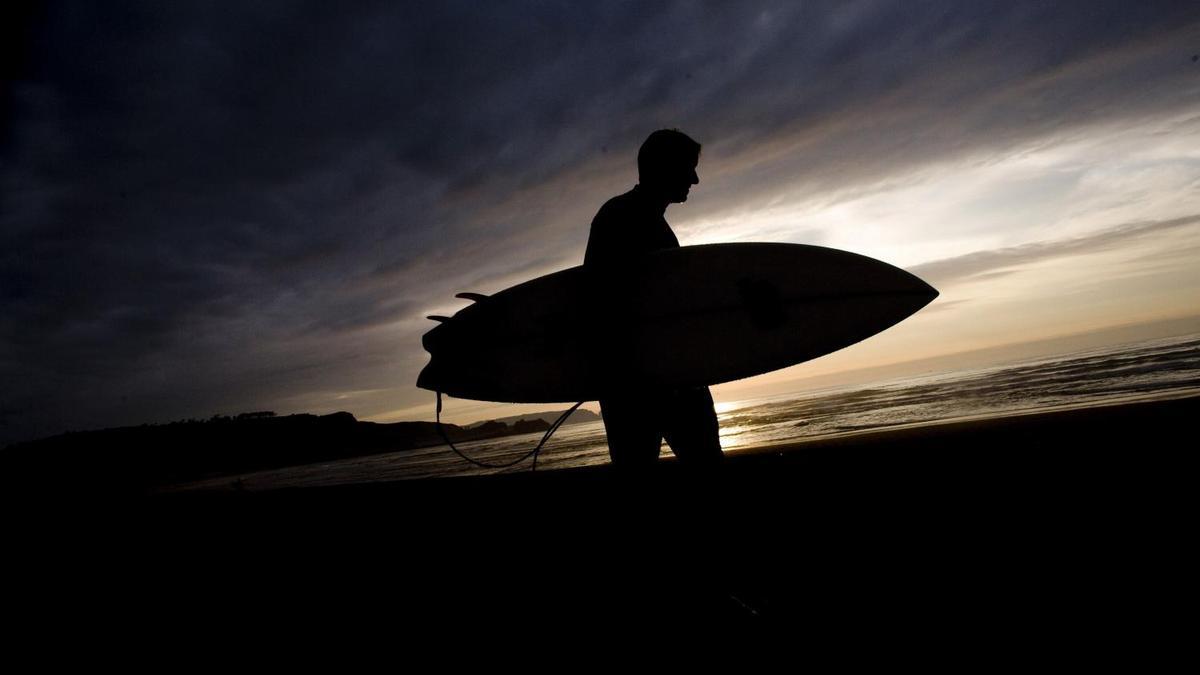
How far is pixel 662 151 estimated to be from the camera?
267cm

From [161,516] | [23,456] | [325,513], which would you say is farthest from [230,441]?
[325,513]

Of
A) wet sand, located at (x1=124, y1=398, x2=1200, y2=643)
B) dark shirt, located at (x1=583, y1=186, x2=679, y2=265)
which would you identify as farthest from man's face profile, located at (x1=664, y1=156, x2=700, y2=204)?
wet sand, located at (x1=124, y1=398, x2=1200, y2=643)

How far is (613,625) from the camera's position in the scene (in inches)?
67.4

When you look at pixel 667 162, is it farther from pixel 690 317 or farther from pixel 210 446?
pixel 210 446

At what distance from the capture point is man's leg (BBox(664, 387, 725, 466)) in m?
2.57

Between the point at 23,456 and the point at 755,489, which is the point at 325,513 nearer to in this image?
the point at 755,489

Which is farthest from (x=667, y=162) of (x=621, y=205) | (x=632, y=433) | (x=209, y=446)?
(x=209, y=446)

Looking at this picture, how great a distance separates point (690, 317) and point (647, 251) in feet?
2.88

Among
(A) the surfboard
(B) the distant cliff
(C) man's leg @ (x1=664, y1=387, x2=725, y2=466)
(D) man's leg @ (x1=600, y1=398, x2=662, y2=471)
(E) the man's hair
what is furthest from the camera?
(B) the distant cliff

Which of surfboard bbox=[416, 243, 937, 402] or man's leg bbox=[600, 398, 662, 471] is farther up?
surfboard bbox=[416, 243, 937, 402]

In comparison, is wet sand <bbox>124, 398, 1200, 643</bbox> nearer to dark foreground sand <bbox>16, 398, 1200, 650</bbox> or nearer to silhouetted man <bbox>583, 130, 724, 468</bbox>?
dark foreground sand <bbox>16, 398, 1200, 650</bbox>

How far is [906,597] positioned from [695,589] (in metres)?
0.74

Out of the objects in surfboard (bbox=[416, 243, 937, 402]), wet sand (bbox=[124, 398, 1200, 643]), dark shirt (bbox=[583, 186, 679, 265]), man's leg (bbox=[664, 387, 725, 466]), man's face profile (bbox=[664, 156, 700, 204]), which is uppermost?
man's face profile (bbox=[664, 156, 700, 204])

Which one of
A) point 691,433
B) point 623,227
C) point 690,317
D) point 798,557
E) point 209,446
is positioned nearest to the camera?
point 798,557
